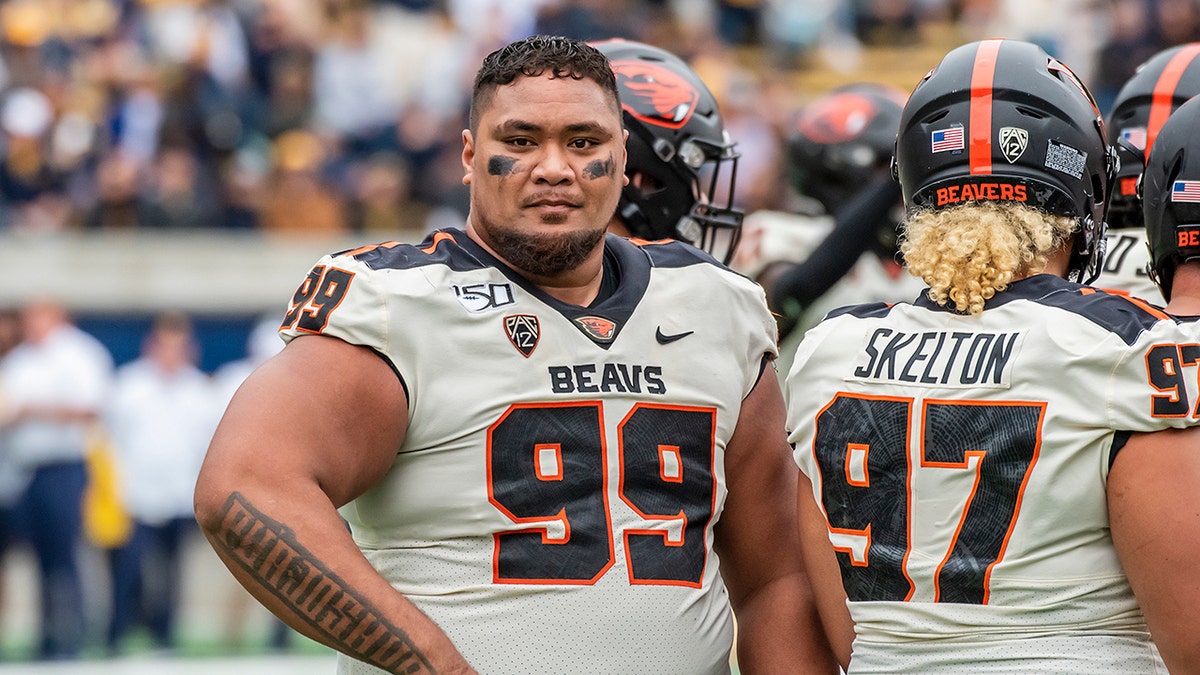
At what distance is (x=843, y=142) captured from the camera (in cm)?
589

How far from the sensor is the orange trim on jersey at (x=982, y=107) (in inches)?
116

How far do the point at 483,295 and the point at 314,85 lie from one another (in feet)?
38.9

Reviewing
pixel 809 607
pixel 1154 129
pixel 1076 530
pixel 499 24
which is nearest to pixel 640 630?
pixel 809 607

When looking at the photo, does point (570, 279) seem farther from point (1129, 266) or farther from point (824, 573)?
point (1129, 266)

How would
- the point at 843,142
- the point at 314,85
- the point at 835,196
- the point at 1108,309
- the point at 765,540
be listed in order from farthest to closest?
1. the point at 314,85
2. the point at 835,196
3. the point at 843,142
4. the point at 765,540
5. the point at 1108,309

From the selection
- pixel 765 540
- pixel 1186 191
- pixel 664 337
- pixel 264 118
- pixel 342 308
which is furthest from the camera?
pixel 264 118

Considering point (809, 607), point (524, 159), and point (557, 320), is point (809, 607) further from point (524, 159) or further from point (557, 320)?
point (524, 159)

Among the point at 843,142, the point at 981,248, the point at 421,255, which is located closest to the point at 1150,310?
the point at 981,248

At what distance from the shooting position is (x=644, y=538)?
3.12 metres

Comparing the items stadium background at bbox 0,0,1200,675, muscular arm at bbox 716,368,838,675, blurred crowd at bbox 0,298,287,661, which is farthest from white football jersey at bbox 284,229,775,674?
blurred crowd at bbox 0,298,287,661

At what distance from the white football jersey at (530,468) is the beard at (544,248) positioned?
4 centimetres

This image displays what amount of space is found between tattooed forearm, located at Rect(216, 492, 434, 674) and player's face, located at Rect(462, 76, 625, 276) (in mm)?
741

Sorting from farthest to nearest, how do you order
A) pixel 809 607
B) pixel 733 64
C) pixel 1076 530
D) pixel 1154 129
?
pixel 733 64 < pixel 1154 129 < pixel 809 607 < pixel 1076 530

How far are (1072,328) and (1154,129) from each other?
159 centimetres
